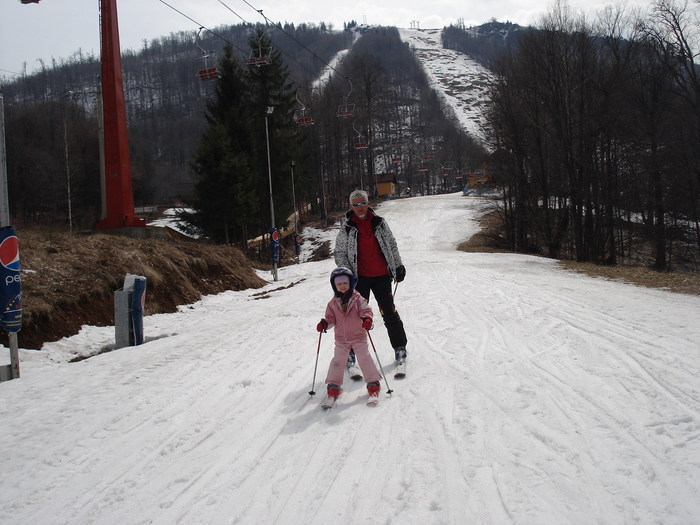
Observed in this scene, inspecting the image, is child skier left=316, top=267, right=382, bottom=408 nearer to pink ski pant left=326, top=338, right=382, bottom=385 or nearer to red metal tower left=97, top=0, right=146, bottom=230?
pink ski pant left=326, top=338, right=382, bottom=385

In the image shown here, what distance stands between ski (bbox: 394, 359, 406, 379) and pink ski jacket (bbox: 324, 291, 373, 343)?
786mm

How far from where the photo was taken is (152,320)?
10.4m

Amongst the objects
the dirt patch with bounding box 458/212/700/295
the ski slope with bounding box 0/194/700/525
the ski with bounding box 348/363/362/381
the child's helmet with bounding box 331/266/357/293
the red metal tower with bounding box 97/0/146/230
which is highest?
the red metal tower with bounding box 97/0/146/230

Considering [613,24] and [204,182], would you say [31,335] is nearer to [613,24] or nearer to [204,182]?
[204,182]

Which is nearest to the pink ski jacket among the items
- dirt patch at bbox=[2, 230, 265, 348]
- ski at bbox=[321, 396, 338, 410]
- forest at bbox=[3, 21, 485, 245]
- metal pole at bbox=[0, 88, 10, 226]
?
ski at bbox=[321, 396, 338, 410]

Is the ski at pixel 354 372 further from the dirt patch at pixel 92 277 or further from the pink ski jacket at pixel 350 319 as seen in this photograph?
the dirt patch at pixel 92 277

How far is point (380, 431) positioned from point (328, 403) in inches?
30.7

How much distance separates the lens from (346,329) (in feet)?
16.1

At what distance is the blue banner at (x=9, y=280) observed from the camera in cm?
569

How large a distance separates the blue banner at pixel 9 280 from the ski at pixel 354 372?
4326 millimetres

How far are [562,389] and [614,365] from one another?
1.10m

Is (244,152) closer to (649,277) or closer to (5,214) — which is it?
(649,277)

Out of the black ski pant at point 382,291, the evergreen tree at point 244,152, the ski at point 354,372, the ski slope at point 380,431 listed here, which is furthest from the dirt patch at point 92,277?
the evergreen tree at point 244,152

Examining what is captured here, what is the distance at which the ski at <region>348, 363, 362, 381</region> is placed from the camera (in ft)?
17.9
